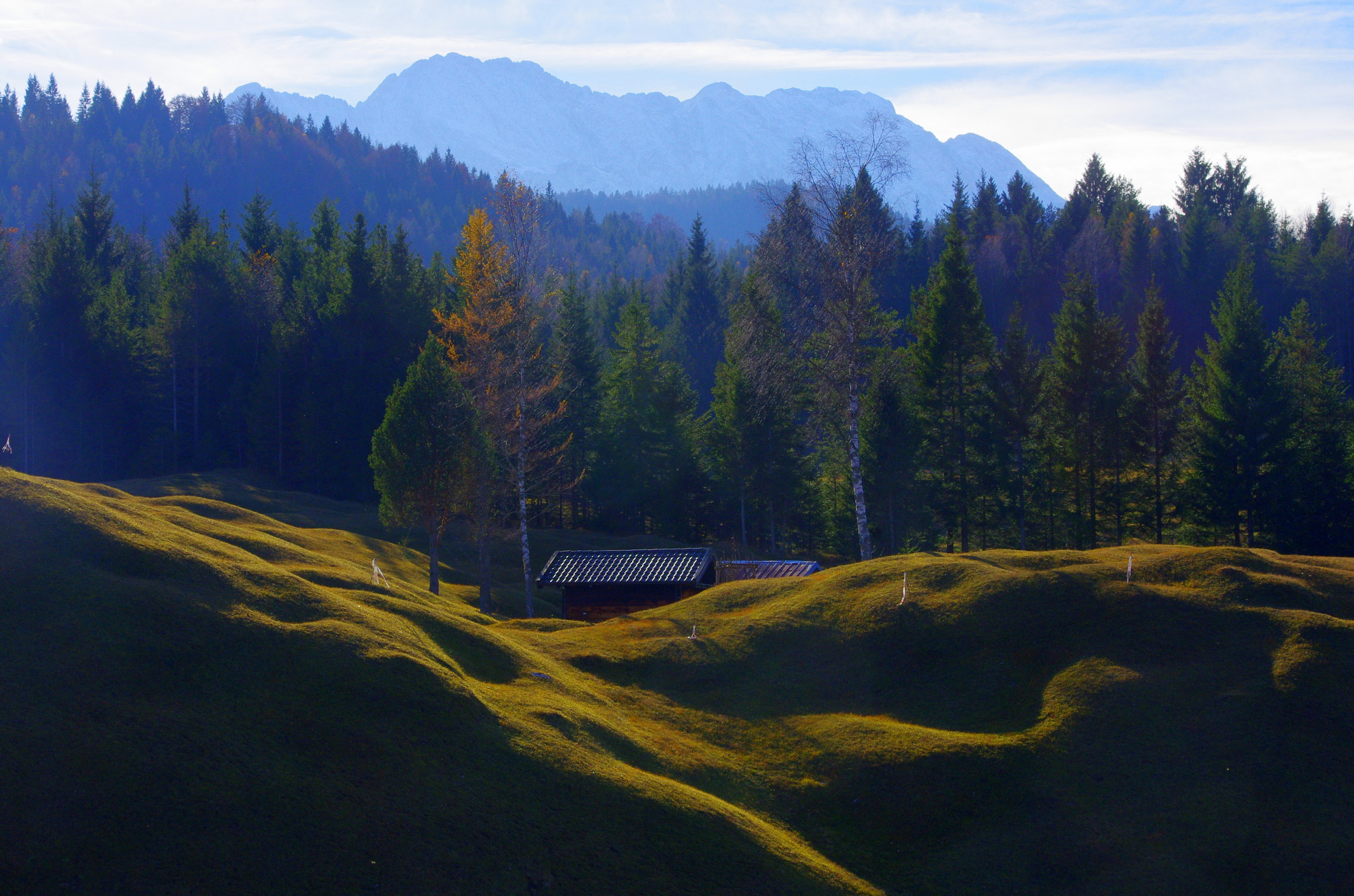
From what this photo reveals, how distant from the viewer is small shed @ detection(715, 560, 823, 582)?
35812mm

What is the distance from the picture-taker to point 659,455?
191 feet

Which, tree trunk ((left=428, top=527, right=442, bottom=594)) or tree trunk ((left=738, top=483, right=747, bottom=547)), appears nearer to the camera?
tree trunk ((left=428, top=527, right=442, bottom=594))

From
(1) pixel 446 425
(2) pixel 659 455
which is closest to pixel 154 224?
(2) pixel 659 455

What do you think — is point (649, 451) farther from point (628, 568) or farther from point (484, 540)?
point (628, 568)

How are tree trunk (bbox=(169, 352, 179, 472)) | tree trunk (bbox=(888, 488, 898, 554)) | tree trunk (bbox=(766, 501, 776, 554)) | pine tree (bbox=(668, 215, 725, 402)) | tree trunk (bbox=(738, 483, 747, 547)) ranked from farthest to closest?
pine tree (bbox=(668, 215, 725, 402)) → tree trunk (bbox=(169, 352, 179, 472)) → tree trunk (bbox=(766, 501, 776, 554)) → tree trunk (bbox=(738, 483, 747, 547)) → tree trunk (bbox=(888, 488, 898, 554))

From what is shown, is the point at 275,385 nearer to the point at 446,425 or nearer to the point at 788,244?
the point at 446,425

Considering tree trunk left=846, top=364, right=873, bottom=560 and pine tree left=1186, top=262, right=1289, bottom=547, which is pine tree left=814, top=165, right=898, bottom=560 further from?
pine tree left=1186, top=262, right=1289, bottom=547

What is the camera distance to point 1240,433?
4091 centimetres

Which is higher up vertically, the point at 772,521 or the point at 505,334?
the point at 505,334

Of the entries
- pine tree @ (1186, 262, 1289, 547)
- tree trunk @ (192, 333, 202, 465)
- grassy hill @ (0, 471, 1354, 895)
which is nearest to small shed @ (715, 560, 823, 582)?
grassy hill @ (0, 471, 1354, 895)

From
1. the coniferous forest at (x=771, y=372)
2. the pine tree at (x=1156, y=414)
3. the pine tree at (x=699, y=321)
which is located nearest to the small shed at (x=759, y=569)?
the coniferous forest at (x=771, y=372)

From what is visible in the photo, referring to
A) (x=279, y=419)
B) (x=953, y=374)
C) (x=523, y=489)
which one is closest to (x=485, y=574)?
(x=523, y=489)

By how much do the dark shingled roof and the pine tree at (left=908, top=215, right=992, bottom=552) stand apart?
1630 cm

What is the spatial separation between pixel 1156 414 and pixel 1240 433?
387 cm
